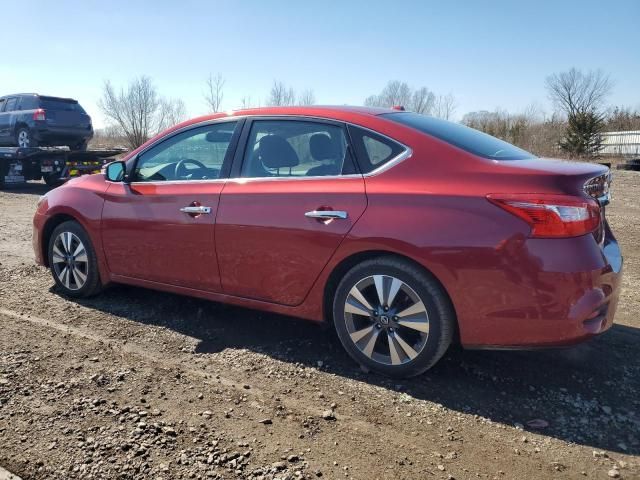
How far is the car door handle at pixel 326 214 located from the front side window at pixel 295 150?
0.28 metres

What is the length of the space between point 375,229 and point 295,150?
919mm

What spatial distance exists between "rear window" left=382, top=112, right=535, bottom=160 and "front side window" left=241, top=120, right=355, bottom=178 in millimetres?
414

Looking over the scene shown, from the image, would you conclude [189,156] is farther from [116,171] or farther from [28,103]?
[28,103]

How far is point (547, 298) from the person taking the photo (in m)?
2.81

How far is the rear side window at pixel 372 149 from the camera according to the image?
3.30 metres

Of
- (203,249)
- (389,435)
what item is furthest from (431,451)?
(203,249)

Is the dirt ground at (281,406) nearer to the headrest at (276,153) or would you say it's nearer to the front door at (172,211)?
the front door at (172,211)

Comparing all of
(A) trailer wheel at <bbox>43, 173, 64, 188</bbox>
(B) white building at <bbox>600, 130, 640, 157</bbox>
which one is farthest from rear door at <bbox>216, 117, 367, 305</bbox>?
(B) white building at <bbox>600, 130, 640, 157</bbox>

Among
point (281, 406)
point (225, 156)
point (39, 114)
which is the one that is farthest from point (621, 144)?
point (281, 406)

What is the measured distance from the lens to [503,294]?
114 inches

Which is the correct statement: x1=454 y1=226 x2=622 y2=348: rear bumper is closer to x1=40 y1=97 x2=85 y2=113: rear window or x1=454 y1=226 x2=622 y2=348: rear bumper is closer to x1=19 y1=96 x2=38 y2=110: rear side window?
x1=40 y1=97 x2=85 y2=113: rear window

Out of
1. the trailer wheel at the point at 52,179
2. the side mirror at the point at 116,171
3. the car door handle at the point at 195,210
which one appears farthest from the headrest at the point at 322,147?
the trailer wheel at the point at 52,179

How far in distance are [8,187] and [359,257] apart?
1580cm

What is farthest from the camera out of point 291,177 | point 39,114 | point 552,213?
point 39,114
